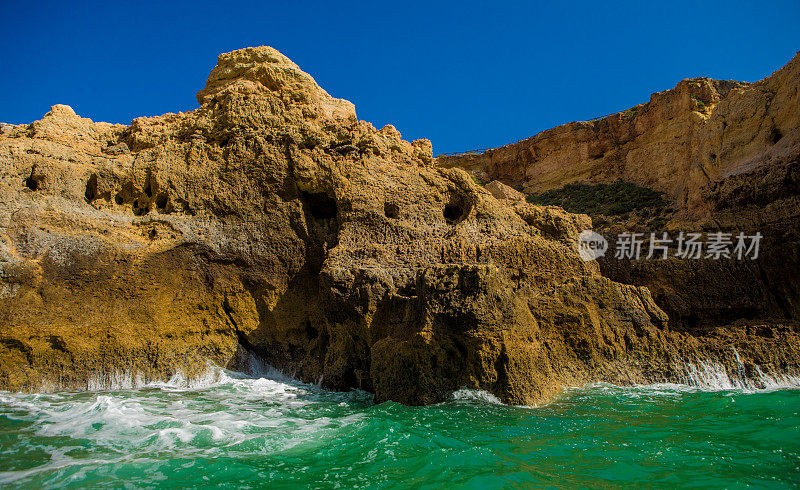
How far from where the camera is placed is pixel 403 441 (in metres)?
4.90

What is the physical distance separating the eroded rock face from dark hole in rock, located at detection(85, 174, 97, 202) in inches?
1.5

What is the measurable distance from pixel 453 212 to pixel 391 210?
1.50 metres

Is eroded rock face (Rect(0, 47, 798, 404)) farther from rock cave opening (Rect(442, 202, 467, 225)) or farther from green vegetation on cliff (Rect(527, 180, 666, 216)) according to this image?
green vegetation on cliff (Rect(527, 180, 666, 216))

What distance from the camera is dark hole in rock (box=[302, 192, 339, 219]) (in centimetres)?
980

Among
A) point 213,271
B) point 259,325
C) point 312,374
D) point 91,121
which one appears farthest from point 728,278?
point 91,121

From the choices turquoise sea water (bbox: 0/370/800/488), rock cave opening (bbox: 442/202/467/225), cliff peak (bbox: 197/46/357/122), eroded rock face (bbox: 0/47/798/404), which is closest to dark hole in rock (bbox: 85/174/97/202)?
eroded rock face (bbox: 0/47/798/404)

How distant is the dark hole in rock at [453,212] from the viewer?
390 inches

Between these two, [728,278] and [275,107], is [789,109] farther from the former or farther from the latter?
[275,107]

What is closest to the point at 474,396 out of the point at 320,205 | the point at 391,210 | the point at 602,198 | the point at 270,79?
the point at 391,210

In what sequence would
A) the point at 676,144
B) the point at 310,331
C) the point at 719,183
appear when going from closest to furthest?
the point at 310,331 < the point at 719,183 < the point at 676,144

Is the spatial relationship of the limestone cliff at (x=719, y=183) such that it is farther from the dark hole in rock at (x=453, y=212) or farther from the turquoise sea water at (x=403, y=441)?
the dark hole in rock at (x=453, y=212)

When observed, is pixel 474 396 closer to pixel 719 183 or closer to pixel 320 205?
pixel 320 205

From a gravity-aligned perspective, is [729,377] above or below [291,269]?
below

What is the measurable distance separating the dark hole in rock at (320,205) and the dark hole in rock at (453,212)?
230 cm
